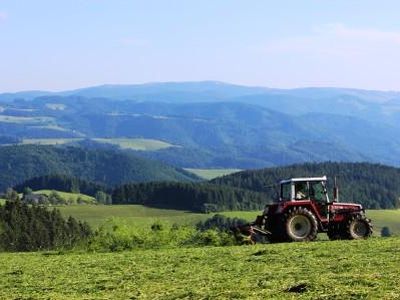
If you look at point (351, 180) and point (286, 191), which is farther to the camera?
point (351, 180)

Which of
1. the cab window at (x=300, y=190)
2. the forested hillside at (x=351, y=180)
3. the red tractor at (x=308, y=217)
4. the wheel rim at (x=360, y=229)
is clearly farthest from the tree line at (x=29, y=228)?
the forested hillside at (x=351, y=180)

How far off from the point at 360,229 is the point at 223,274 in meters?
11.3

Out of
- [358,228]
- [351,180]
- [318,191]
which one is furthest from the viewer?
[351,180]

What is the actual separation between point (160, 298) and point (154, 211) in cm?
13207

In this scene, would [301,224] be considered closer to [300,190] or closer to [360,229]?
[300,190]

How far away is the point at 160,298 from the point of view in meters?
13.8

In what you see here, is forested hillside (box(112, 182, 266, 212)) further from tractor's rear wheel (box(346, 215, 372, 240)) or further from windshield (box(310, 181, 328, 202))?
tractor's rear wheel (box(346, 215, 372, 240))

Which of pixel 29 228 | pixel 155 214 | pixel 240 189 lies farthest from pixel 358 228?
pixel 240 189

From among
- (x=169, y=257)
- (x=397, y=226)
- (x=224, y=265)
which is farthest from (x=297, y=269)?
(x=397, y=226)

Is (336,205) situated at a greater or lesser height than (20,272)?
greater

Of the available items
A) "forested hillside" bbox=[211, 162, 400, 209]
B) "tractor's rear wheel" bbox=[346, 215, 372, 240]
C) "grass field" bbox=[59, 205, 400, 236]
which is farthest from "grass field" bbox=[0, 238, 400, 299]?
"forested hillside" bbox=[211, 162, 400, 209]

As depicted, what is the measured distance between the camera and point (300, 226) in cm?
2644

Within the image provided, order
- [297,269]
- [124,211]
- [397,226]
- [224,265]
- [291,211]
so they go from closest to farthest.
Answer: [297,269], [224,265], [291,211], [397,226], [124,211]

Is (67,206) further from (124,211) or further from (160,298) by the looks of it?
(160,298)
